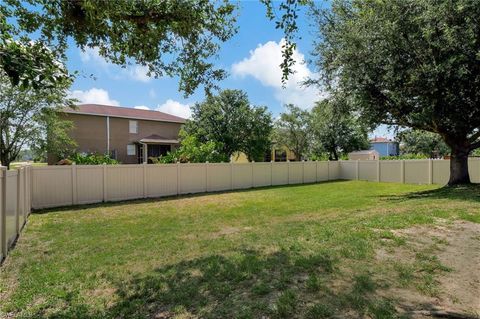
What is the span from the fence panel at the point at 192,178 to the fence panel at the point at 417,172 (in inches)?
470

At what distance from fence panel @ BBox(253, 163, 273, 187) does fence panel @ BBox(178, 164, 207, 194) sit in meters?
3.47

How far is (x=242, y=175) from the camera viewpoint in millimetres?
17531

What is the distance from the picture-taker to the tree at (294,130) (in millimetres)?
31688

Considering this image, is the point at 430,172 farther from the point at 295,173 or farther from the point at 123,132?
the point at 123,132

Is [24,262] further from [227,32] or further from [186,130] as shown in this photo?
[186,130]

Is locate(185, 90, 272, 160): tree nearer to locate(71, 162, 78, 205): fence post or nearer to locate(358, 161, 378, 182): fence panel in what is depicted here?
locate(358, 161, 378, 182): fence panel

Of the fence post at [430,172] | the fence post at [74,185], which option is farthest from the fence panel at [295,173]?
the fence post at [74,185]

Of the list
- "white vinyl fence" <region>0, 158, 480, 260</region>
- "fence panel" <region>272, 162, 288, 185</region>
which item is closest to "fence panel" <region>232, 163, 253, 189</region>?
"white vinyl fence" <region>0, 158, 480, 260</region>

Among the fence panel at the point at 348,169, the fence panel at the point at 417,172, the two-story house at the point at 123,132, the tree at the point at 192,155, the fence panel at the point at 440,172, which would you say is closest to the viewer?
the tree at the point at 192,155

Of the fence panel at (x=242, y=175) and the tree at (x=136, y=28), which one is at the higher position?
the tree at (x=136, y=28)

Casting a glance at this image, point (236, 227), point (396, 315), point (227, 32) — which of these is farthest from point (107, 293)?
point (227, 32)

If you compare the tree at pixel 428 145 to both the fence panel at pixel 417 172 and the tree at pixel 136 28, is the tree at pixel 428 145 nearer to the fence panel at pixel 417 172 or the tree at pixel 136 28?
the fence panel at pixel 417 172

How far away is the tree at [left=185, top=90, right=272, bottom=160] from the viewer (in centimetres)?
2239

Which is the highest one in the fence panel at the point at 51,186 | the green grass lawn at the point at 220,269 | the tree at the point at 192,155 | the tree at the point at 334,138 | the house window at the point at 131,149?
the tree at the point at 334,138
